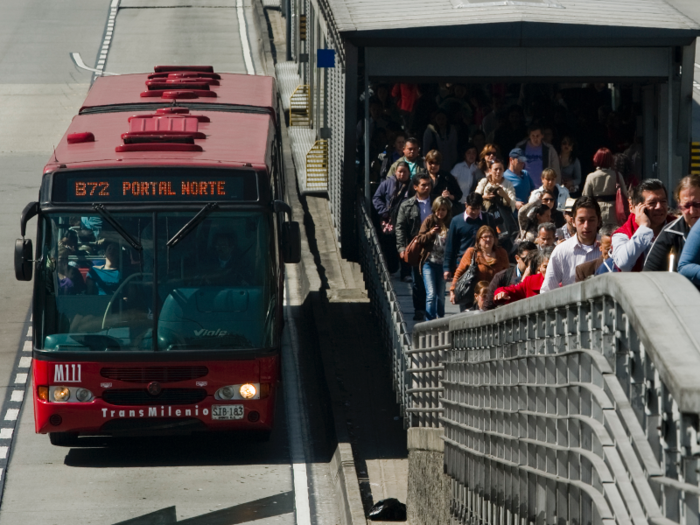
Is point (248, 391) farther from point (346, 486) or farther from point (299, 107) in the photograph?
point (299, 107)

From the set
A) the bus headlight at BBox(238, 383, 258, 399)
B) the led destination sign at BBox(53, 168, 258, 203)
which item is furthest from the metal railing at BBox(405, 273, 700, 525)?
the led destination sign at BBox(53, 168, 258, 203)

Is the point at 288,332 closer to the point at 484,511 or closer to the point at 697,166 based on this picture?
the point at 697,166

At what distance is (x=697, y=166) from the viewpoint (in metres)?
20.2

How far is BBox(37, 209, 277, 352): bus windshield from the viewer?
1143cm

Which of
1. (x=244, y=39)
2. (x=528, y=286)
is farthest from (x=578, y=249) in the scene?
(x=244, y=39)

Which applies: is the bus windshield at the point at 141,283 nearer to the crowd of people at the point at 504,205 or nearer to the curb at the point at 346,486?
the curb at the point at 346,486

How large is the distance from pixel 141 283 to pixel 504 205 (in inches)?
187

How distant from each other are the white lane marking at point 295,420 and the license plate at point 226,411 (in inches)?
31.9

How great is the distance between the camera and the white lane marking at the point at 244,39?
111 ft

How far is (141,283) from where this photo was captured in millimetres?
11430

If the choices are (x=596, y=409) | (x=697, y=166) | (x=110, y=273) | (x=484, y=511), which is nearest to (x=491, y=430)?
(x=484, y=511)

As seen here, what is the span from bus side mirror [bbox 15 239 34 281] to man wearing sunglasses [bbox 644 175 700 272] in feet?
21.2

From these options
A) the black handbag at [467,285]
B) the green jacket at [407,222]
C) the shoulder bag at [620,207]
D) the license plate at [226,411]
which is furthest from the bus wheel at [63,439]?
the shoulder bag at [620,207]

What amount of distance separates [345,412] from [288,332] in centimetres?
376
